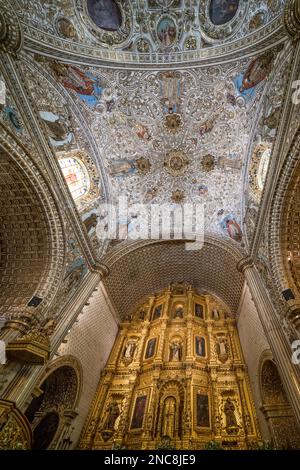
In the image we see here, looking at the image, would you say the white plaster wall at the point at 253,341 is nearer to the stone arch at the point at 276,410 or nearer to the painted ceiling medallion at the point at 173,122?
the stone arch at the point at 276,410

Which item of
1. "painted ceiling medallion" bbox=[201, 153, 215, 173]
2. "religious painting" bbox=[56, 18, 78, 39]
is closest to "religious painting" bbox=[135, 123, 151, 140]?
"painted ceiling medallion" bbox=[201, 153, 215, 173]

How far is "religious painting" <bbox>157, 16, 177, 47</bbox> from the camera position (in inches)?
446

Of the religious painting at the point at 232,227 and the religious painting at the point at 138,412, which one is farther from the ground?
the religious painting at the point at 232,227

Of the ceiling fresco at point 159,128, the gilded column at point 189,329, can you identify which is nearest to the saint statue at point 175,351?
the gilded column at point 189,329

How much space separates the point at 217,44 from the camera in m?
11.0

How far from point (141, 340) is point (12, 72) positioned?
48.3 feet

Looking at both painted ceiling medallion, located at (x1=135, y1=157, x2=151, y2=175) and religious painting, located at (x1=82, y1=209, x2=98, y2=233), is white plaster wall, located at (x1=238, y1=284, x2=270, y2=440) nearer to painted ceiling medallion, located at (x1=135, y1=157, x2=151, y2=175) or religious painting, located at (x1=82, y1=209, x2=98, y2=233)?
painted ceiling medallion, located at (x1=135, y1=157, x2=151, y2=175)

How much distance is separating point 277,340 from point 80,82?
42.8 feet

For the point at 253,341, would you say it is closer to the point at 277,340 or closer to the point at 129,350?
the point at 277,340

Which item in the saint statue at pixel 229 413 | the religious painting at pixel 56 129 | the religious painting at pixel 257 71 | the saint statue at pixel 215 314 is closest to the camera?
the religious painting at pixel 257 71

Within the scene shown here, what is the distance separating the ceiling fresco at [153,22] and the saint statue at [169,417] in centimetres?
1671

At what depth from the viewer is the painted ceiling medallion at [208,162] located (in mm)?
13830

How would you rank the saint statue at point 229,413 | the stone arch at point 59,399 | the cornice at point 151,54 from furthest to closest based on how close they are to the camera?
1. the saint statue at point 229,413
2. the stone arch at point 59,399
3. the cornice at point 151,54
